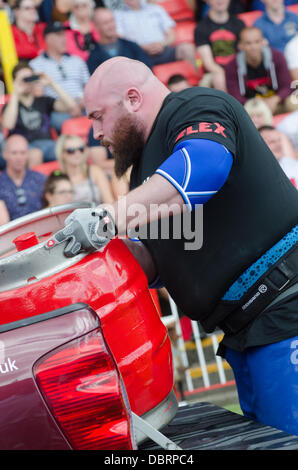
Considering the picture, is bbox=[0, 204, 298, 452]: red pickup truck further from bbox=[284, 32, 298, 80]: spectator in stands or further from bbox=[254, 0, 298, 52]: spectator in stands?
bbox=[254, 0, 298, 52]: spectator in stands

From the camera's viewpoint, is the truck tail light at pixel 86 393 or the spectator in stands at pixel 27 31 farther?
the spectator in stands at pixel 27 31

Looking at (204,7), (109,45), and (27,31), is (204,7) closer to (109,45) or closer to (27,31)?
(109,45)

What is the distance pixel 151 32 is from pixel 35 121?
1636 mm

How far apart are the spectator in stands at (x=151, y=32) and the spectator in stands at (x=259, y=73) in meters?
0.47

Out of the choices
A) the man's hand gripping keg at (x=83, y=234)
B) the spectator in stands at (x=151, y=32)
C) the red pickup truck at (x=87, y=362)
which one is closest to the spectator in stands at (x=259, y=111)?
the spectator in stands at (x=151, y=32)

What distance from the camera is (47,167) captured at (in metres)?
5.50

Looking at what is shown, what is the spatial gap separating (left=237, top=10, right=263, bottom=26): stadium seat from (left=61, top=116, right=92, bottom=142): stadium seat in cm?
222

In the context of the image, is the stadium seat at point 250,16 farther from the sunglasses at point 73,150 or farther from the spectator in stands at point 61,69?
the sunglasses at point 73,150

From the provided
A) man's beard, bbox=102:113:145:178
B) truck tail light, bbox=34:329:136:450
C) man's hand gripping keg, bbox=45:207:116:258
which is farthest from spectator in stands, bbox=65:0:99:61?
truck tail light, bbox=34:329:136:450

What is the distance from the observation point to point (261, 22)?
664cm

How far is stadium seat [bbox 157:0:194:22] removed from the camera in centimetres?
665

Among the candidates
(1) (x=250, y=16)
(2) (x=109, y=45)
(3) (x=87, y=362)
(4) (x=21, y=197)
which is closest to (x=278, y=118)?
(1) (x=250, y=16)

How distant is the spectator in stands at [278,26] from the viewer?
6.60 metres

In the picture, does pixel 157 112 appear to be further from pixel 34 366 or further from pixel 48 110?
pixel 48 110
